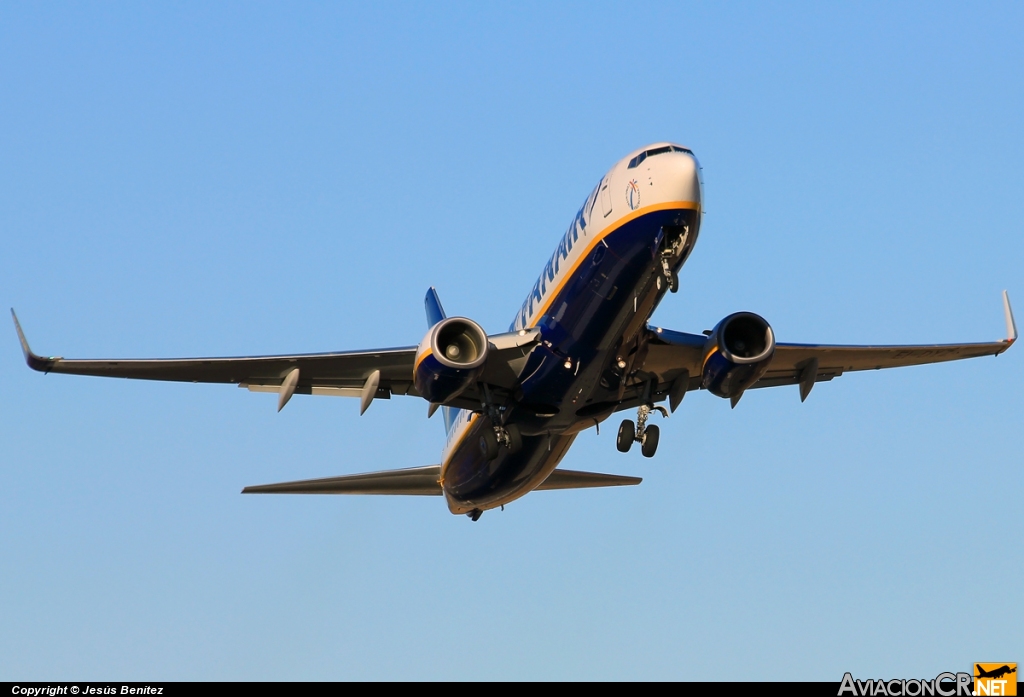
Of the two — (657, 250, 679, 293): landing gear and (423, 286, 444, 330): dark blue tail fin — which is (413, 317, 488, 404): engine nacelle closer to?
(657, 250, 679, 293): landing gear

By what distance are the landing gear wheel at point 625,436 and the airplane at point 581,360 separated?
4 centimetres

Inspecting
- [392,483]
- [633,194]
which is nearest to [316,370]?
[392,483]

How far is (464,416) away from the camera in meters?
37.6

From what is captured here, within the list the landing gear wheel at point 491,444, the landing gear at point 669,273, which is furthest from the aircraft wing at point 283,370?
the landing gear at point 669,273

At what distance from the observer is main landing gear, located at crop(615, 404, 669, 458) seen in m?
34.8

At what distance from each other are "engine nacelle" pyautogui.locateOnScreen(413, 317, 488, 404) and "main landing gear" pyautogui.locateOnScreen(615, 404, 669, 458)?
5.00 meters

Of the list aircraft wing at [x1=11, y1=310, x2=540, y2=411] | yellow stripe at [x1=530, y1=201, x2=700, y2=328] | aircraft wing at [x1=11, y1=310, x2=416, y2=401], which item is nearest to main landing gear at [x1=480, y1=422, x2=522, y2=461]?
aircraft wing at [x1=11, y1=310, x2=540, y2=411]

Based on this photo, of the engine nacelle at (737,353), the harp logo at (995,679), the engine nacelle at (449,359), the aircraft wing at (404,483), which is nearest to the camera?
the harp logo at (995,679)

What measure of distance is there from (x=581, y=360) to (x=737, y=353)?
3904 millimetres

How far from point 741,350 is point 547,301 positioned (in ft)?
15.7

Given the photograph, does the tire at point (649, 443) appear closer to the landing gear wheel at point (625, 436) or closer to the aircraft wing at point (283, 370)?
the landing gear wheel at point (625, 436)

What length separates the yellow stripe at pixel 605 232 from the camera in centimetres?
2927

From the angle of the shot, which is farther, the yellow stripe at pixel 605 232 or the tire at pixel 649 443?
the tire at pixel 649 443

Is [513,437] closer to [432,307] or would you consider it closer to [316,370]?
[316,370]
